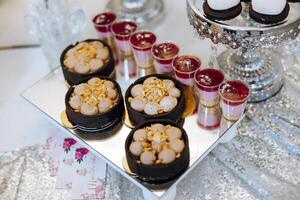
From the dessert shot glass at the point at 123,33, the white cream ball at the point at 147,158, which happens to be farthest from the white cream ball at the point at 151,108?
the dessert shot glass at the point at 123,33

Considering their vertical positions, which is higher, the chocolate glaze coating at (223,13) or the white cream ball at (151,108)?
the chocolate glaze coating at (223,13)

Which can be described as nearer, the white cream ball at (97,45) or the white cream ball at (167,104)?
the white cream ball at (167,104)

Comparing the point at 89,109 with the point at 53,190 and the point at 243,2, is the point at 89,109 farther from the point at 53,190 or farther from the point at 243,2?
the point at 243,2

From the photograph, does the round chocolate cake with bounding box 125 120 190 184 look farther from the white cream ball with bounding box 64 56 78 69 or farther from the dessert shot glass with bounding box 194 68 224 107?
the white cream ball with bounding box 64 56 78 69

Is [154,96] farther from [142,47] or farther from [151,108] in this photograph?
[142,47]

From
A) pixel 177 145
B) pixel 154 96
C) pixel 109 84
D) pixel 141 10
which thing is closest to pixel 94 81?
pixel 109 84

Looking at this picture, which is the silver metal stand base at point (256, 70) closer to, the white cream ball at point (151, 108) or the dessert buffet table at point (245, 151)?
the dessert buffet table at point (245, 151)
